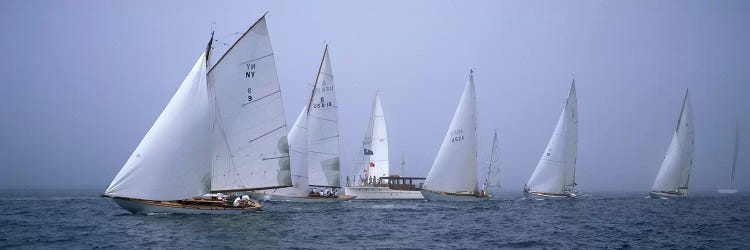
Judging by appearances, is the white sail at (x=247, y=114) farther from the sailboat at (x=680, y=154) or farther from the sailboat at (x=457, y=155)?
the sailboat at (x=680, y=154)

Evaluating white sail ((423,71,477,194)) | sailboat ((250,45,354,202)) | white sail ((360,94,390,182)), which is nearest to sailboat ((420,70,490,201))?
white sail ((423,71,477,194))

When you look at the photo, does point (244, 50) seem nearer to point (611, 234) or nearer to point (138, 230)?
point (138, 230)

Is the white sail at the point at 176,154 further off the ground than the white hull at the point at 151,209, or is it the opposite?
the white sail at the point at 176,154

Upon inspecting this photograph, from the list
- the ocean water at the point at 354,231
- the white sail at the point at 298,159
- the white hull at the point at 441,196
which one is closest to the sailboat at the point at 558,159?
the white hull at the point at 441,196

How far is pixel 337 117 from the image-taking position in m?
69.5

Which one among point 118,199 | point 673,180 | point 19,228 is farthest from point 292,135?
point 673,180

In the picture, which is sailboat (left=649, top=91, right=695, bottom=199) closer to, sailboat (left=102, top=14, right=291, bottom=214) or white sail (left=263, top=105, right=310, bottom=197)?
white sail (left=263, top=105, right=310, bottom=197)

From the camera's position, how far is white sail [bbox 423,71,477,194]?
7181 centimetres

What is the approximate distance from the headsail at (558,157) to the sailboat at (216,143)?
4598 cm

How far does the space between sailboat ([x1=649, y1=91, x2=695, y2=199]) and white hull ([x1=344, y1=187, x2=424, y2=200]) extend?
39152 millimetres

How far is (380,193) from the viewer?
89.4m

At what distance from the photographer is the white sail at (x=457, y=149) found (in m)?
71.8

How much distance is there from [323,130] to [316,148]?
2016 mm

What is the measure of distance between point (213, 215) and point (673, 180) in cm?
7971
